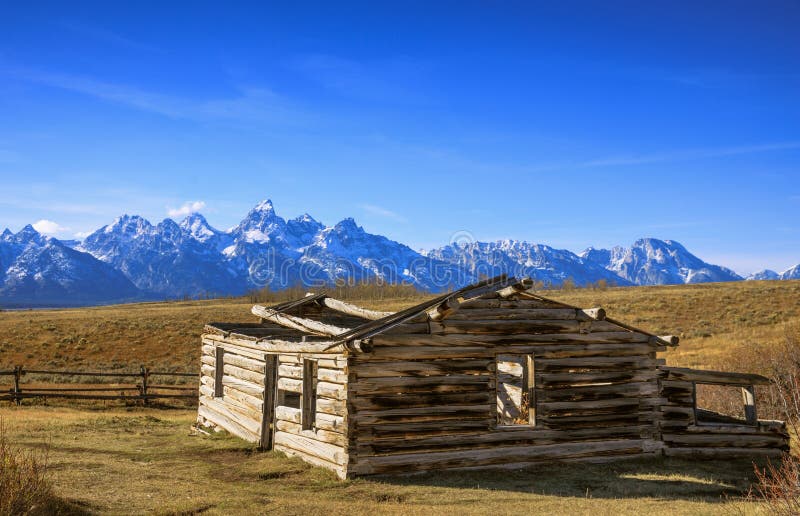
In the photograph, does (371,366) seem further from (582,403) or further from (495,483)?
(582,403)

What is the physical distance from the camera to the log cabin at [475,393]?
12.5 m

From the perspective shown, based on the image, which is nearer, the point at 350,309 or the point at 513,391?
the point at 350,309

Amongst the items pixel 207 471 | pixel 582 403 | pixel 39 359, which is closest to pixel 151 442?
pixel 207 471

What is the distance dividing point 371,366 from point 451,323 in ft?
5.99

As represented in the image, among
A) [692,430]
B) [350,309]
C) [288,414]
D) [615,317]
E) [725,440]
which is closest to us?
[288,414]

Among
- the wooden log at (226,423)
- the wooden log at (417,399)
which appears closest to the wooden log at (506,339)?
the wooden log at (417,399)

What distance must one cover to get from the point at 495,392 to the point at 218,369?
8560 mm

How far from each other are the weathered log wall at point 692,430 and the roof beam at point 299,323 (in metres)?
7.18

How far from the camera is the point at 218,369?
18.7 m

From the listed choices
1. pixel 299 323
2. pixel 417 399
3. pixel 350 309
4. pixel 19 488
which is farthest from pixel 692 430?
pixel 19 488

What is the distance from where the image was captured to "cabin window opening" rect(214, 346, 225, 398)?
1862 cm

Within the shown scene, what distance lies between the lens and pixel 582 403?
1423 cm

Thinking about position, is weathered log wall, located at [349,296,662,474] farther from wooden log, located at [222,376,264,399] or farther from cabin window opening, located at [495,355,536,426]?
wooden log, located at [222,376,264,399]

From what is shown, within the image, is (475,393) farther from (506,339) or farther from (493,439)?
(506,339)
